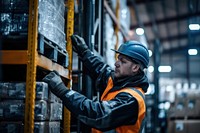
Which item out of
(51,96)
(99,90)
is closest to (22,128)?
(51,96)

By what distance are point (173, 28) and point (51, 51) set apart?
18.2 metres

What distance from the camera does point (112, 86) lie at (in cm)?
357

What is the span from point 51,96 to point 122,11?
523cm

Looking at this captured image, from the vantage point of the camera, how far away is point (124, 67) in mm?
3570

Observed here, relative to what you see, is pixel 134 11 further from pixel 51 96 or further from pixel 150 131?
pixel 51 96

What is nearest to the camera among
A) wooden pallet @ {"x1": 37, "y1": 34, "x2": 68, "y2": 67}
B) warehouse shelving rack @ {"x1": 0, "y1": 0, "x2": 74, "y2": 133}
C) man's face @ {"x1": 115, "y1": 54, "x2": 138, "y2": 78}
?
warehouse shelving rack @ {"x1": 0, "y1": 0, "x2": 74, "y2": 133}

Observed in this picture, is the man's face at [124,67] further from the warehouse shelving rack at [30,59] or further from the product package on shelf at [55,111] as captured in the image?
the warehouse shelving rack at [30,59]

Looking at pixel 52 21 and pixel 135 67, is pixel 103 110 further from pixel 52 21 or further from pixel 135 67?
pixel 52 21

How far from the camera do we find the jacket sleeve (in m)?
3.12

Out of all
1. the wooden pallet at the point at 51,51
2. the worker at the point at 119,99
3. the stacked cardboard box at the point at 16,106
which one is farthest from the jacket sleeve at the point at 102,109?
the wooden pallet at the point at 51,51

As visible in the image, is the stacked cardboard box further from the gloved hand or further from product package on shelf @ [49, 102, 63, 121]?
the gloved hand

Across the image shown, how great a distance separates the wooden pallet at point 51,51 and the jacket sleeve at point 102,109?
47 centimetres

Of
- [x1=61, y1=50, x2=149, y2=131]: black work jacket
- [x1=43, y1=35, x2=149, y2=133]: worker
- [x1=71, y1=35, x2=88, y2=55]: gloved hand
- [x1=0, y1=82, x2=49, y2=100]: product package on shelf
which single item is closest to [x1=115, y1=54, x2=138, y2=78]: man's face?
[x1=43, y1=35, x2=149, y2=133]: worker

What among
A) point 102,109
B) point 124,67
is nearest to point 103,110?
point 102,109
